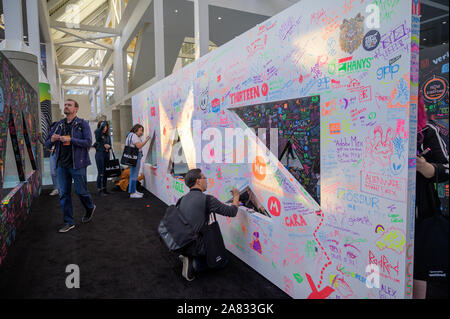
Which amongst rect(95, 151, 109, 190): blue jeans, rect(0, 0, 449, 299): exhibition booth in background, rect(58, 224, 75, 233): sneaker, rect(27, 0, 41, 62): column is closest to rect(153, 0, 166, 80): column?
rect(95, 151, 109, 190): blue jeans

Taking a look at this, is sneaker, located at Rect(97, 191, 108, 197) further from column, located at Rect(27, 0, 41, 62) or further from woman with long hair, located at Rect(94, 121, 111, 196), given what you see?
column, located at Rect(27, 0, 41, 62)

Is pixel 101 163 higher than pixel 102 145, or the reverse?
pixel 102 145

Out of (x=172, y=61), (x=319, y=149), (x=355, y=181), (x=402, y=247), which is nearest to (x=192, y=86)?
(x=319, y=149)

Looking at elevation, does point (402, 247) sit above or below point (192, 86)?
below

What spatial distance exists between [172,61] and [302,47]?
1149 cm

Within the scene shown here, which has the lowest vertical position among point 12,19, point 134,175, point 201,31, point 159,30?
point 134,175

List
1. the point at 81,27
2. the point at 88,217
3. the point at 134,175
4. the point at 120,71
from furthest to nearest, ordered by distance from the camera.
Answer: the point at 120,71, the point at 81,27, the point at 134,175, the point at 88,217

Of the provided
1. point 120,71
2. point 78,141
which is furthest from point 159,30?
point 120,71

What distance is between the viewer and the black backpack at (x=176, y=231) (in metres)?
2.55

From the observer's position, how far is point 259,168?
2.67 meters

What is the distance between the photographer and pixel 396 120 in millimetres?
1524
